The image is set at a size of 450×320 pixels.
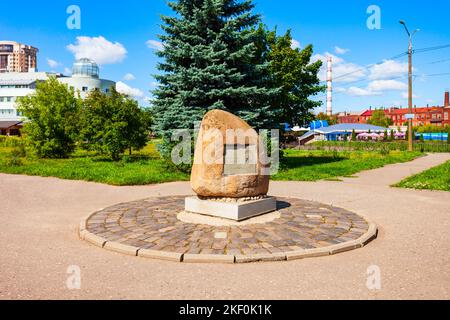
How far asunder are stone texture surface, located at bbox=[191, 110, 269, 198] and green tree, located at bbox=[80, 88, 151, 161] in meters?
15.1

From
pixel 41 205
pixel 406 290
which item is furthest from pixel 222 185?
pixel 41 205

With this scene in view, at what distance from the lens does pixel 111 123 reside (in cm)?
2195

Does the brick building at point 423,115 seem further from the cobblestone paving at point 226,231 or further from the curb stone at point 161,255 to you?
the curb stone at point 161,255

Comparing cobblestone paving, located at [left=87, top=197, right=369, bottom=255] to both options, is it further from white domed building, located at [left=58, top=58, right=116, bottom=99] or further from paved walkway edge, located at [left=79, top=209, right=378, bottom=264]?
white domed building, located at [left=58, top=58, right=116, bottom=99]

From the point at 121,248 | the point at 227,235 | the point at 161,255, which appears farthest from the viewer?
the point at 227,235

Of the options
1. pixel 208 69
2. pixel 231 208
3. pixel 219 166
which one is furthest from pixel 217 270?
pixel 208 69

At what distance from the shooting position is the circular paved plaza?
529 centimetres

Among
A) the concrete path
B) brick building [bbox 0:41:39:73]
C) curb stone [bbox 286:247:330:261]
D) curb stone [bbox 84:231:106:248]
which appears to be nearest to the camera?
the concrete path

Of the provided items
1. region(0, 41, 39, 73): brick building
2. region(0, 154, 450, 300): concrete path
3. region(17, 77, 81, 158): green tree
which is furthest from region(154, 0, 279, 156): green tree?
region(0, 41, 39, 73): brick building

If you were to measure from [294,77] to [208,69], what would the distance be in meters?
7.85

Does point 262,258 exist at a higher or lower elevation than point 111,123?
lower

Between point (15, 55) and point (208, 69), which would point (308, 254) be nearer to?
point (208, 69)

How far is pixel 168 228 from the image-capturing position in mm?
6664

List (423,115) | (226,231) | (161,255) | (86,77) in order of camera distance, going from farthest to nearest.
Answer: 1. (423,115)
2. (86,77)
3. (226,231)
4. (161,255)
